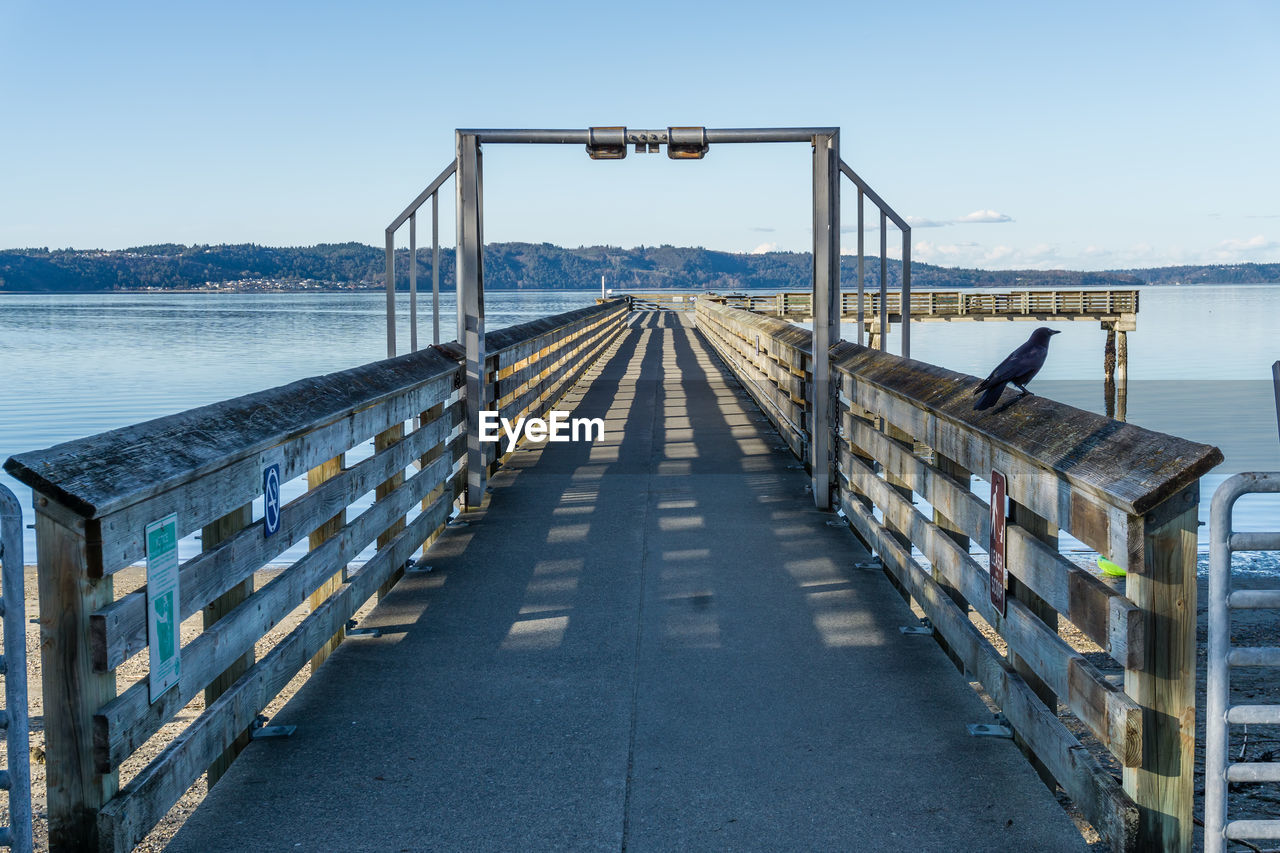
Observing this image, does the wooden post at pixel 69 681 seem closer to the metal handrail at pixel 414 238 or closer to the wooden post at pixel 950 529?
the wooden post at pixel 950 529

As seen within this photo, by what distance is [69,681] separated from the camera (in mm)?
2920

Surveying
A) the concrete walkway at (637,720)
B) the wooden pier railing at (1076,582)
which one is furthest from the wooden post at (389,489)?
the wooden pier railing at (1076,582)

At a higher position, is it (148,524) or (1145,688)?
(148,524)

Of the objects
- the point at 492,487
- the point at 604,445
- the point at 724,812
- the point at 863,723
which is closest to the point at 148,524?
the point at 724,812

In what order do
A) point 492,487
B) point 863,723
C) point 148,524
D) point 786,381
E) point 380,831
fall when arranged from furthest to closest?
point 786,381 → point 492,487 → point 863,723 → point 380,831 → point 148,524

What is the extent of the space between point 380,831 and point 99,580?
44.8 inches

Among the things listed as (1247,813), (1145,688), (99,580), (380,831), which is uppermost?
(99,580)

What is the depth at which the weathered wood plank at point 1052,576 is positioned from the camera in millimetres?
2957

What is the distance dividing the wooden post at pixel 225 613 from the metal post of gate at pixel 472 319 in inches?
173

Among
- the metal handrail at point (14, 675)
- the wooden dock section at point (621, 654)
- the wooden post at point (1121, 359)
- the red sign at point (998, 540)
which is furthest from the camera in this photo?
the wooden post at point (1121, 359)

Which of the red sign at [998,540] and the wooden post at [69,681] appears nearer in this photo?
the wooden post at [69,681]

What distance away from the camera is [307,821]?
3.55 metres

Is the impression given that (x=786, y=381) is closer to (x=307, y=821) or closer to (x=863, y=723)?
(x=863, y=723)

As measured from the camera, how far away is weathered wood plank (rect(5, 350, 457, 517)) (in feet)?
9.32
